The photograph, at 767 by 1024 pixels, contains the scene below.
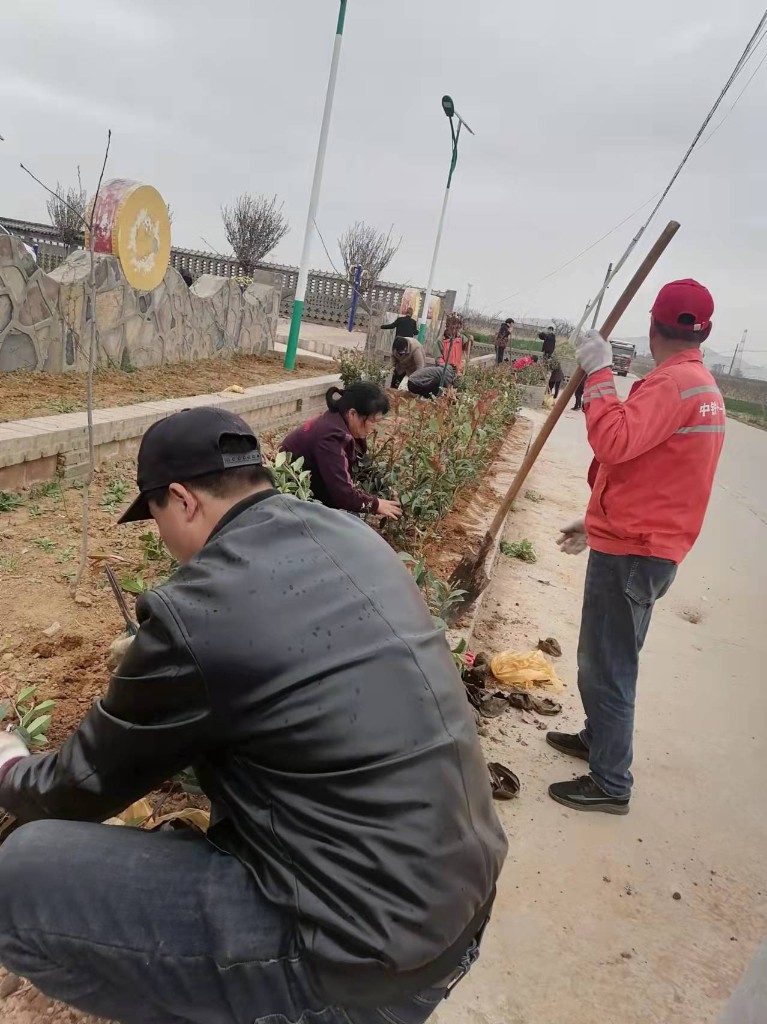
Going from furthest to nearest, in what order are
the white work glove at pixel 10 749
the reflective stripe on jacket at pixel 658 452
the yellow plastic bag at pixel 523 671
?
the yellow plastic bag at pixel 523 671 < the reflective stripe on jacket at pixel 658 452 < the white work glove at pixel 10 749

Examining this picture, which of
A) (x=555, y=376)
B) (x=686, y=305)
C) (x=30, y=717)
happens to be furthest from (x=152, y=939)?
(x=555, y=376)

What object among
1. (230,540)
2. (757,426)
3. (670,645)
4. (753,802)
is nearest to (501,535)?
(670,645)

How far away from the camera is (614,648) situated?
8.21 ft

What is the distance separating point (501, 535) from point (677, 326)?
3.50 meters

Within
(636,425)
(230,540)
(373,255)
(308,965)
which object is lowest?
(308,965)

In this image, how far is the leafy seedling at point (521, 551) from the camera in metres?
5.48

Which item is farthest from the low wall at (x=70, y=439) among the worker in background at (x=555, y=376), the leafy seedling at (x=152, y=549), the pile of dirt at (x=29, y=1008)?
the worker in background at (x=555, y=376)

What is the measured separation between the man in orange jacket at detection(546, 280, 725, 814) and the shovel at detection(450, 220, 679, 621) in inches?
17.5

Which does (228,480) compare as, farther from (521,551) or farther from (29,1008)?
(521,551)

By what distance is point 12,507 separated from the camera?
391cm

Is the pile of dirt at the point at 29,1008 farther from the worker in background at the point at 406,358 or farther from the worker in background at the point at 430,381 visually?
the worker in background at the point at 406,358

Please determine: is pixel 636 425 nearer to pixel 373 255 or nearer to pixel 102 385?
pixel 102 385

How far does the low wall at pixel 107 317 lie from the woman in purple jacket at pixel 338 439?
2.23 meters

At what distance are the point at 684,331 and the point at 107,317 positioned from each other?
6.16 m
